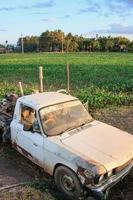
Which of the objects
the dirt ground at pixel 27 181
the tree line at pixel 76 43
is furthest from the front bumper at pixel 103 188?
the tree line at pixel 76 43

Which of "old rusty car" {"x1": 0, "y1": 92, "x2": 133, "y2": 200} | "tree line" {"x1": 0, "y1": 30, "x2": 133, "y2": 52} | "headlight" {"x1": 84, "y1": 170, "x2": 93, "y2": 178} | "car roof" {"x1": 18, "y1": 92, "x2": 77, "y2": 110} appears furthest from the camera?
"tree line" {"x1": 0, "y1": 30, "x2": 133, "y2": 52}

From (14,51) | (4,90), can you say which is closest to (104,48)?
(14,51)

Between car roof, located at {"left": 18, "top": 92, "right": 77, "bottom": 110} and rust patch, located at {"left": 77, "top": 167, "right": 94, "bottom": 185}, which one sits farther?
car roof, located at {"left": 18, "top": 92, "right": 77, "bottom": 110}

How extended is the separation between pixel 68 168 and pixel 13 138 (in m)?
2.16

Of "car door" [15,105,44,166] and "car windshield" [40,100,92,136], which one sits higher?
"car windshield" [40,100,92,136]

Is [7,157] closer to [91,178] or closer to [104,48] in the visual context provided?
[91,178]

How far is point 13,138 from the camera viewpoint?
26.1 ft

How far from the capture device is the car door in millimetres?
6918

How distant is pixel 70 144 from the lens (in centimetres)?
644

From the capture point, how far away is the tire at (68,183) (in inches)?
238

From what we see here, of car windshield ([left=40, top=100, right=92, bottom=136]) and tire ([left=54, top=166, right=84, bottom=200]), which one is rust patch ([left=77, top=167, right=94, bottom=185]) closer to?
tire ([left=54, top=166, right=84, bottom=200])

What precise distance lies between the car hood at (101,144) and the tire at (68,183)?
0.40 m

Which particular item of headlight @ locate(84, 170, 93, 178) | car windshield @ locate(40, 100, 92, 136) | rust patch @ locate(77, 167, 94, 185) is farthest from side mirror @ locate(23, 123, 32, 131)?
headlight @ locate(84, 170, 93, 178)

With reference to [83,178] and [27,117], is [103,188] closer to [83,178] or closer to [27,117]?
[83,178]
